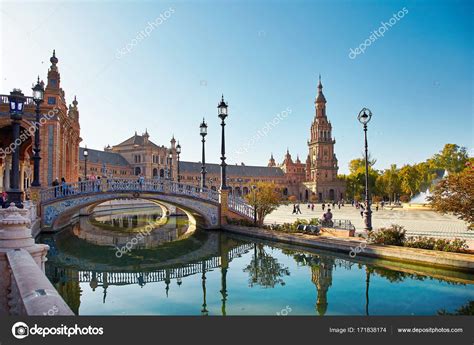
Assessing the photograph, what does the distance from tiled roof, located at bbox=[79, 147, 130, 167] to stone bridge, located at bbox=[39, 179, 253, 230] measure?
2412 inches

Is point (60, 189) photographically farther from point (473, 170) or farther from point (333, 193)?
point (333, 193)

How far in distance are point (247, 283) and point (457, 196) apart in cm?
868

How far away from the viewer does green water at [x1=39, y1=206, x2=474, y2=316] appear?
355 inches

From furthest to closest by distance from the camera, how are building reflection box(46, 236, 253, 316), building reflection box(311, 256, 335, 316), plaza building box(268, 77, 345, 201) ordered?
plaza building box(268, 77, 345, 201)
building reflection box(46, 236, 253, 316)
building reflection box(311, 256, 335, 316)

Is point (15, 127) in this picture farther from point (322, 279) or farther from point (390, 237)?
point (390, 237)

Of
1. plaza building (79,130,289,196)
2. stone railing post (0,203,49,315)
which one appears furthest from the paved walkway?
plaza building (79,130,289,196)

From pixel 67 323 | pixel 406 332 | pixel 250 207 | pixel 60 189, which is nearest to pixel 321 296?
pixel 406 332

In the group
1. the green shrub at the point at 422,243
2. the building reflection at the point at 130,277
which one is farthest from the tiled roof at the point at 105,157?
the green shrub at the point at 422,243

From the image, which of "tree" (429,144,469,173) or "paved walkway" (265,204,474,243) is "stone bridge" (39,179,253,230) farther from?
"tree" (429,144,469,173)

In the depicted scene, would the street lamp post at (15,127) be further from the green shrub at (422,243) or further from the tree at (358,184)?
the tree at (358,184)

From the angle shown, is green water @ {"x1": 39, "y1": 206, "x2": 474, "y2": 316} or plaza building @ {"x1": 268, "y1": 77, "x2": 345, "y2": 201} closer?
green water @ {"x1": 39, "y1": 206, "x2": 474, "y2": 316}

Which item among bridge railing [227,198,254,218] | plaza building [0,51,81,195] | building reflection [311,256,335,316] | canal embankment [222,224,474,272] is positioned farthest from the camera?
plaza building [0,51,81,195]

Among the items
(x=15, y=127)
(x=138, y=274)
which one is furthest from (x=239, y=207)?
(x=15, y=127)

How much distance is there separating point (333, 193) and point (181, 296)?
9192 centimetres
